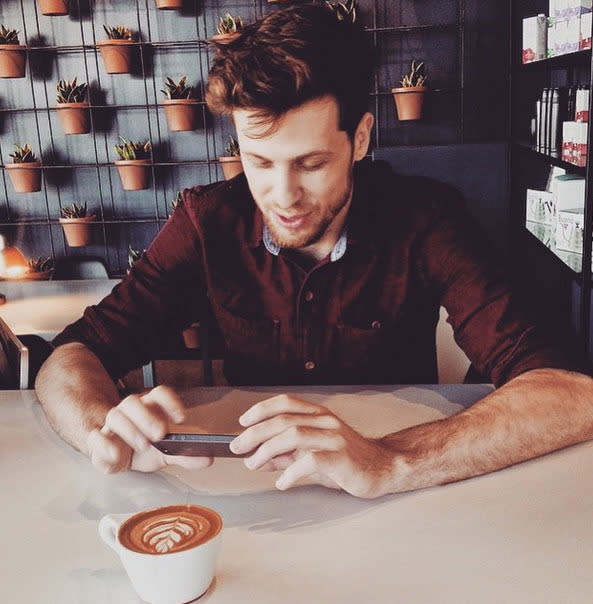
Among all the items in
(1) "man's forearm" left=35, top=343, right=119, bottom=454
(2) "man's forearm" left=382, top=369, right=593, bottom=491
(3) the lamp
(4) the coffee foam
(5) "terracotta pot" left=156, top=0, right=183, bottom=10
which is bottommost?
(3) the lamp

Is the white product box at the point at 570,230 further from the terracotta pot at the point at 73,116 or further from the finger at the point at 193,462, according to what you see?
the terracotta pot at the point at 73,116

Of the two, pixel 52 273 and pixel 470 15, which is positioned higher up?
pixel 470 15

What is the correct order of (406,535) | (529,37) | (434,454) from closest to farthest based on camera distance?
(406,535), (434,454), (529,37)

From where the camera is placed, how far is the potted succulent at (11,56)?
419 cm

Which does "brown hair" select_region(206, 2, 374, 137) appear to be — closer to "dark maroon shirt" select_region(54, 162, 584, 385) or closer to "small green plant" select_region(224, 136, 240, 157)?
"dark maroon shirt" select_region(54, 162, 584, 385)

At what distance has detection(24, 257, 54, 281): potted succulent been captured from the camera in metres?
4.33

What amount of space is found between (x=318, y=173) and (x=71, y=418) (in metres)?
0.67

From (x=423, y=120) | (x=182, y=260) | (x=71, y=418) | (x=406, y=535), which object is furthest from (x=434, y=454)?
(x=423, y=120)

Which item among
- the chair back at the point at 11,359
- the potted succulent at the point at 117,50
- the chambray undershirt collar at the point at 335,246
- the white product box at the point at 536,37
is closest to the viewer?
the chambray undershirt collar at the point at 335,246

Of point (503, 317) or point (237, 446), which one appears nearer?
point (237, 446)

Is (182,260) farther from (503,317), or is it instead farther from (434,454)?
(434,454)

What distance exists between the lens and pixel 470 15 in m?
4.24

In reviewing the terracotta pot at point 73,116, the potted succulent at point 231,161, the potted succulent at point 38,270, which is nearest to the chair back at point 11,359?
the potted succulent at point 231,161

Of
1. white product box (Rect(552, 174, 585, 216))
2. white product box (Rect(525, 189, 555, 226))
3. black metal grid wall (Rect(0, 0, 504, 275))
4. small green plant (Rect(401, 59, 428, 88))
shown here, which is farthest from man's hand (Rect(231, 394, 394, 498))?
black metal grid wall (Rect(0, 0, 504, 275))
